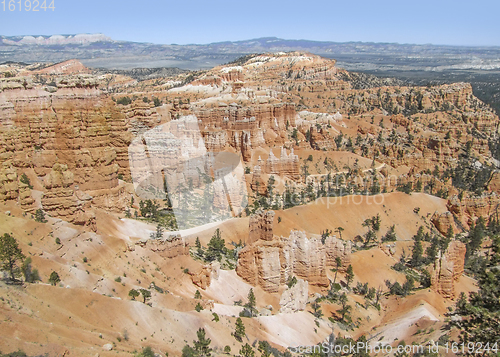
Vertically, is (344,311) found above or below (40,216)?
below

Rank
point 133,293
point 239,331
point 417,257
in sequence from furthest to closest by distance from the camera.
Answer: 1. point 417,257
2. point 239,331
3. point 133,293

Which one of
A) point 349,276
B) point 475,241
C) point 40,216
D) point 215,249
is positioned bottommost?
point 475,241

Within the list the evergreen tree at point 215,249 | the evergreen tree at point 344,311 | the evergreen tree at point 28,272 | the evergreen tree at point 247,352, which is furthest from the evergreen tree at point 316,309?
the evergreen tree at point 28,272

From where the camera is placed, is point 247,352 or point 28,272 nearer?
point 28,272

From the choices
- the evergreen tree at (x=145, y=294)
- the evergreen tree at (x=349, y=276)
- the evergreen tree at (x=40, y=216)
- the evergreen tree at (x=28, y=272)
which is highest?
the evergreen tree at (x=40, y=216)

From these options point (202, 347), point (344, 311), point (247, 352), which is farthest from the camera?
point (344, 311)

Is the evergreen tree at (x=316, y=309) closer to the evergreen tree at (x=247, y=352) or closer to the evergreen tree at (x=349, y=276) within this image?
the evergreen tree at (x=349, y=276)

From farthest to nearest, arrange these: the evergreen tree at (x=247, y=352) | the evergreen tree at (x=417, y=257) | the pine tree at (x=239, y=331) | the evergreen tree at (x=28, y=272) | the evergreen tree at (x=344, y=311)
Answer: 1. the evergreen tree at (x=417, y=257)
2. the evergreen tree at (x=344, y=311)
3. the pine tree at (x=239, y=331)
4. the evergreen tree at (x=247, y=352)
5. the evergreen tree at (x=28, y=272)

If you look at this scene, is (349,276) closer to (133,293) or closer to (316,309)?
(316,309)

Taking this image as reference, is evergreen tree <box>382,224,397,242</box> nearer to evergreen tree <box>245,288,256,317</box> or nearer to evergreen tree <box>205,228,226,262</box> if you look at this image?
evergreen tree <box>205,228,226,262</box>

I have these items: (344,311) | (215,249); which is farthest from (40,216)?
(344,311)

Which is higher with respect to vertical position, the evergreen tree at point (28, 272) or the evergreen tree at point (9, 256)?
the evergreen tree at point (9, 256)

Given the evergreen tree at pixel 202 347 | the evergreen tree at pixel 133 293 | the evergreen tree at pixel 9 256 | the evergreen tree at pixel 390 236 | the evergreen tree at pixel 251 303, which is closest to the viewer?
the evergreen tree at pixel 9 256

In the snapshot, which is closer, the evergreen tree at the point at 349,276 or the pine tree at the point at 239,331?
the pine tree at the point at 239,331
